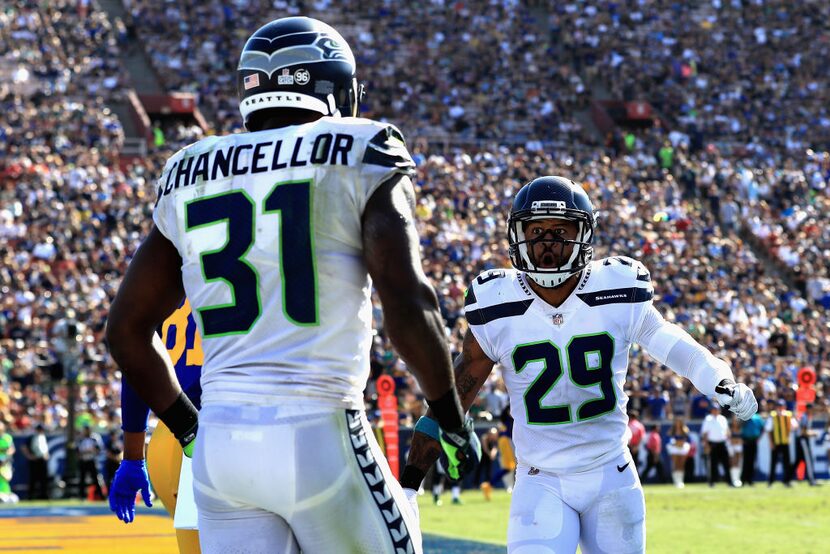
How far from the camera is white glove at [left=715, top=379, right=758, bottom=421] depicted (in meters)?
4.97

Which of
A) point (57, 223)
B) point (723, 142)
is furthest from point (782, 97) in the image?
point (57, 223)

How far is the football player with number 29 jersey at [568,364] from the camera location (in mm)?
4941

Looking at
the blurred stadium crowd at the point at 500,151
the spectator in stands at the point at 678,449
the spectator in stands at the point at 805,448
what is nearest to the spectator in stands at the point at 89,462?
the blurred stadium crowd at the point at 500,151

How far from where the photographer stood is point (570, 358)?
512 cm

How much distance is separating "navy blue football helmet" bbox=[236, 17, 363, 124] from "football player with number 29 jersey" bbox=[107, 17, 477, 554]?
0.14 meters

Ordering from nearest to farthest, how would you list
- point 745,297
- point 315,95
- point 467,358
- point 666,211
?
1. point 315,95
2. point 467,358
3. point 745,297
4. point 666,211

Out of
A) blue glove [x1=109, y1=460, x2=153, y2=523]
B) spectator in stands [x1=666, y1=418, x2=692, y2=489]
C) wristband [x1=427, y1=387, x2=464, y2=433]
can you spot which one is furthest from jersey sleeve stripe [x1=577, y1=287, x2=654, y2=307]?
spectator in stands [x1=666, y1=418, x2=692, y2=489]

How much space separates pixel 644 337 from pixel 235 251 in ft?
7.90

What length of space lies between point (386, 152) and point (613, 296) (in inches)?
85.0

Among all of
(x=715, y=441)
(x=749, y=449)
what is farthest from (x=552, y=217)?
(x=749, y=449)

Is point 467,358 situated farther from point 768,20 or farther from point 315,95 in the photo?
point 768,20

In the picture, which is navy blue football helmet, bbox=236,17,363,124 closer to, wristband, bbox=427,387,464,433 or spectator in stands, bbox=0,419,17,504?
wristband, bbox=427,387,464,433

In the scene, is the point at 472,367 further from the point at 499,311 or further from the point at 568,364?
the point at 568,364

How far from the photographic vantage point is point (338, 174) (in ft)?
10.5
